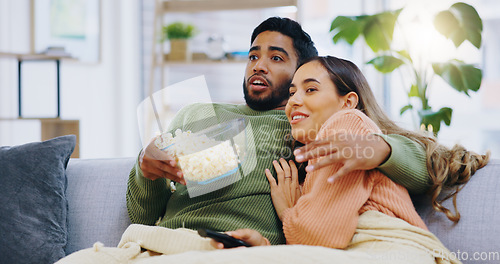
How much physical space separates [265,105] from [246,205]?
414 millimetres

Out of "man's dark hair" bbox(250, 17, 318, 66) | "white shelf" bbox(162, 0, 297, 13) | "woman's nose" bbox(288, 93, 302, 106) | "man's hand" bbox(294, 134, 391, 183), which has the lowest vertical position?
"man's hand" bbox(294, 134, 391, 183)

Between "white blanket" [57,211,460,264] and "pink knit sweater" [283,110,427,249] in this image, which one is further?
"pink knit sweater" [283,110,427,249]

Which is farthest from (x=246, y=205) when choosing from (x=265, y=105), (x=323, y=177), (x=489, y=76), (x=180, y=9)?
(x=489, y=76)

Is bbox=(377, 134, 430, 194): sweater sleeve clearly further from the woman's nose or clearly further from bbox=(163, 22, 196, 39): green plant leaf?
bbox=(163, 22, 196, 39): green plant leaf

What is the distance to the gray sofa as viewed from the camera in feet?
4.33

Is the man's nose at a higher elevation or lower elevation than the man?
higher

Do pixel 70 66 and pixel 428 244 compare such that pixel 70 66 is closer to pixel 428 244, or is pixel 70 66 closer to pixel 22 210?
pixel 22 210

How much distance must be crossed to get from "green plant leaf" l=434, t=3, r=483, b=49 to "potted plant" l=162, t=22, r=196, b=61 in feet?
5.89

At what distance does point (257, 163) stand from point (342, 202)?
37 cm

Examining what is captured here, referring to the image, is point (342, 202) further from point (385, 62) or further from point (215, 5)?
point (215, 5)

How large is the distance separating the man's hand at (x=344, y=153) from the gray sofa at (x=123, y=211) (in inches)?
13.2

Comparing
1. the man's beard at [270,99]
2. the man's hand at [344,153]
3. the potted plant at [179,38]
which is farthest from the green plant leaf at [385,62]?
the man's hand at [344,153]

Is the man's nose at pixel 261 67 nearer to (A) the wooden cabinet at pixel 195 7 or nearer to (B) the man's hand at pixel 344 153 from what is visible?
(B) the man's hand at pixel 344 153

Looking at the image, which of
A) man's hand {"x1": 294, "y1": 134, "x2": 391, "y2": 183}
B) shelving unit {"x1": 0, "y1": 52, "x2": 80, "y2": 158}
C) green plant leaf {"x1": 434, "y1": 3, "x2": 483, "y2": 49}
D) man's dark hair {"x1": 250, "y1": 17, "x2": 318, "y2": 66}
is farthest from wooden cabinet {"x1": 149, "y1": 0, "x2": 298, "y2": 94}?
man's hand {"x1": 294, "y1": 134, "x2": 391, "y2": 183}
